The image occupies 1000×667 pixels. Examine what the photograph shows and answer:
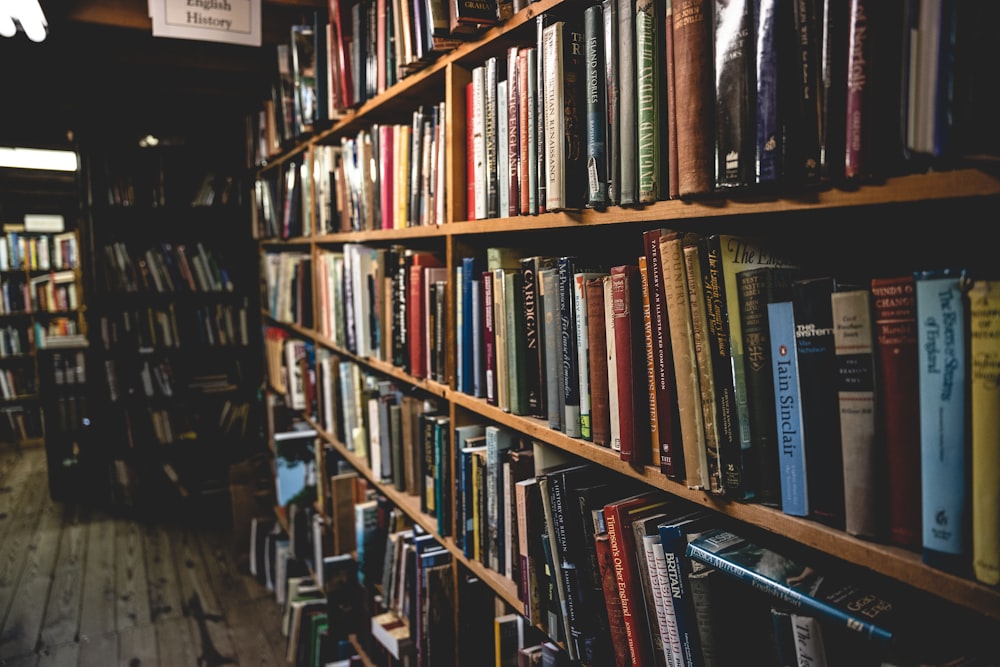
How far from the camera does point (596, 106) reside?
887 millimetres

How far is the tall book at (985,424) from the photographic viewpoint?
0.50 metres

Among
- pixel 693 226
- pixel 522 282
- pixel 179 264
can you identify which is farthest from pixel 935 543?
pixel 179 264

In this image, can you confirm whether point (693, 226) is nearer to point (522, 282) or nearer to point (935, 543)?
point (522, 282)

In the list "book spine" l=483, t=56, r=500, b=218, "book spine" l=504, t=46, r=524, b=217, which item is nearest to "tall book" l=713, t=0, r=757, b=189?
"book spine" l=504, t=46, r=524, b=217

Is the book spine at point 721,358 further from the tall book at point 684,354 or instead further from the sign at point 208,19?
the sign at point 208,19

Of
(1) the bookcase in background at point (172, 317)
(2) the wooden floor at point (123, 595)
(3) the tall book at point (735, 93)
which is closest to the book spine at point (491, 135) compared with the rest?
(3) the tall book at point (735, 93)

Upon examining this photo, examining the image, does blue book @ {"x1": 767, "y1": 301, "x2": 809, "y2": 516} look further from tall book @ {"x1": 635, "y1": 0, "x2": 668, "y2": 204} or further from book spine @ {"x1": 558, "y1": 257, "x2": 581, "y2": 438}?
book spine @ {"x1": 558, "y1": 257, "x2": 581, "y2": 438}

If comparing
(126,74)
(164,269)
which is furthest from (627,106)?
(164,269)

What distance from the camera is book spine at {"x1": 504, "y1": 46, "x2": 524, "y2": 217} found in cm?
107

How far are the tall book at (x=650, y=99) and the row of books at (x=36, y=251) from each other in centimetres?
674

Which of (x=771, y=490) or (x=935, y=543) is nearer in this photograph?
(x=935, y=543)

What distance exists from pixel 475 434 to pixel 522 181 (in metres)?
0.57

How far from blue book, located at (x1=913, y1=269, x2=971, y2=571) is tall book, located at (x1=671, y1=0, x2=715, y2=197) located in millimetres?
263

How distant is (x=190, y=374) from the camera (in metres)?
4.27
